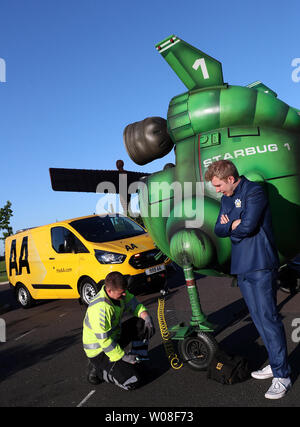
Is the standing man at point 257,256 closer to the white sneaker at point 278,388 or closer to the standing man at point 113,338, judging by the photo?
the white sneaker at point 278,388

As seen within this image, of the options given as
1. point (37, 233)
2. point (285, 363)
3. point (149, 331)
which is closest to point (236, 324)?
point (149, 331)

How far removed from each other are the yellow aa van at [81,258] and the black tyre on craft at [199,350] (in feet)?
9.77

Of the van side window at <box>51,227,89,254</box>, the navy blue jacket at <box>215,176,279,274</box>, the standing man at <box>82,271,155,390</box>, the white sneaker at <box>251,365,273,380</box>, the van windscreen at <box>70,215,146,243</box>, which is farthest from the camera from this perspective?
the van windscreen at <box>70,215,146,243</box>

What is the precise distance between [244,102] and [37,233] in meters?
6.40

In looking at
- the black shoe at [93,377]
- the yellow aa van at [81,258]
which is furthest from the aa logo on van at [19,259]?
the black shoe at [93,377]

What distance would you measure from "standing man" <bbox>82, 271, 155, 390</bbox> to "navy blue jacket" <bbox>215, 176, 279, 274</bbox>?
1.12 metres

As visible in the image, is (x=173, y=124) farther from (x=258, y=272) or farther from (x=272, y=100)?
(x=258, y=272)

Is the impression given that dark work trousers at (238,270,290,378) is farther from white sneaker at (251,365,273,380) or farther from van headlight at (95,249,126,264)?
van headlight at (95,249,126,264)

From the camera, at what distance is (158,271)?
7.44 m

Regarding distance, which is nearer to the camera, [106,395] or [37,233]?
[106,395]

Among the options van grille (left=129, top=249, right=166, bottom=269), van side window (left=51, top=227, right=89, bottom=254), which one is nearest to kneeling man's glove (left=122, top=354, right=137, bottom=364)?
van grille (left=129, top=249, right=166, bottom=269)

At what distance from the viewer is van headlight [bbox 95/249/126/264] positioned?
705 cm

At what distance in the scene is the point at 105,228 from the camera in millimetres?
8008

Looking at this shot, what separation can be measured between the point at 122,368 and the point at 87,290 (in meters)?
4.04
